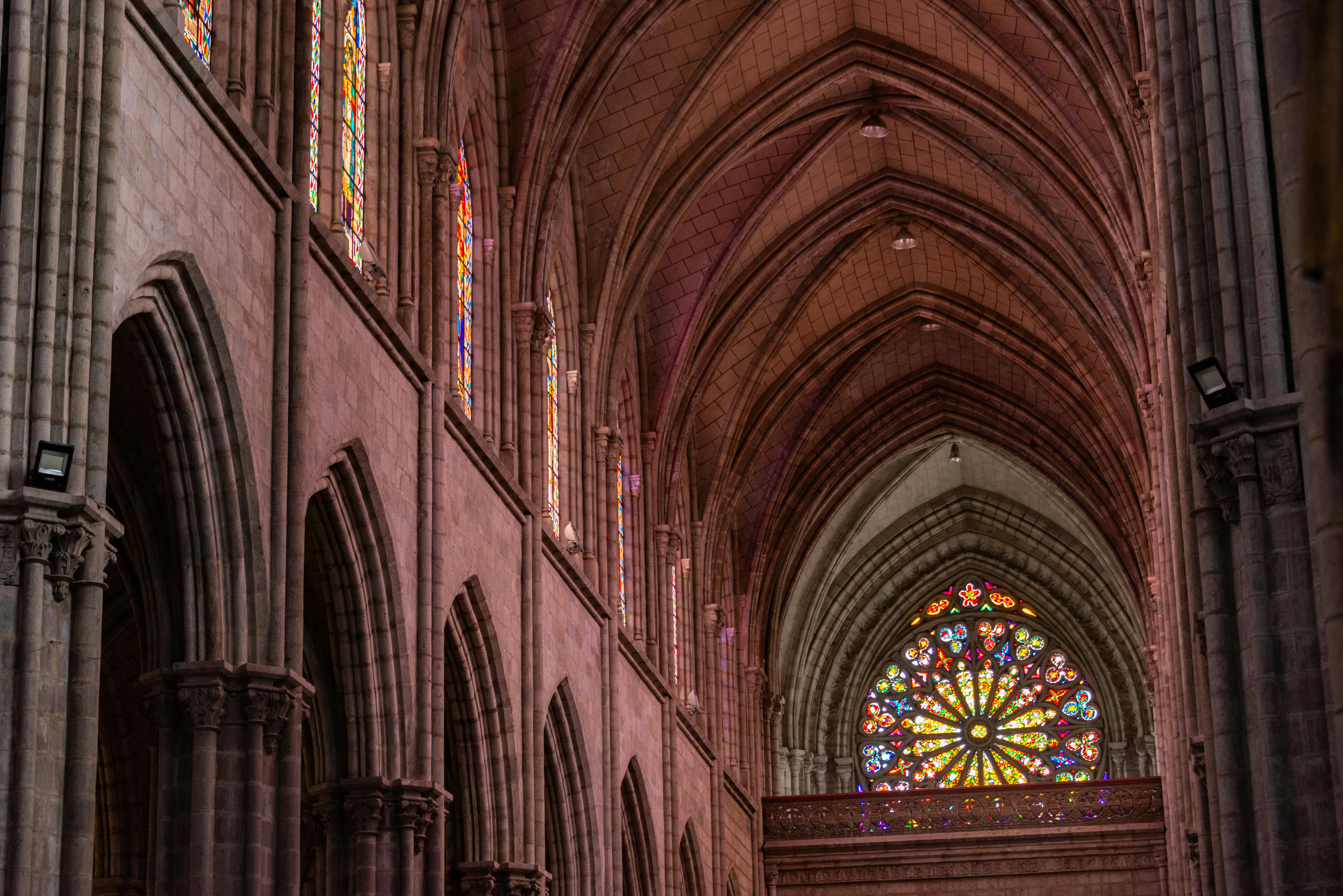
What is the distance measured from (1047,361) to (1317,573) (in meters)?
24.4

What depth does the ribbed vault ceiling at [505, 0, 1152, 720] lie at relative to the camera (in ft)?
75.3

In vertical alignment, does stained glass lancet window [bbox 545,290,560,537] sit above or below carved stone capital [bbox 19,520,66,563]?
above

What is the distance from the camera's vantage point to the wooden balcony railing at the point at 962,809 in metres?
33.9

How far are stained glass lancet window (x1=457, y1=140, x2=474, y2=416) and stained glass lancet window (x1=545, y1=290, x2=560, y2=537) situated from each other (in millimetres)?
1658

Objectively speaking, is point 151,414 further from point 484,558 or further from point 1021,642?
point 1021,642

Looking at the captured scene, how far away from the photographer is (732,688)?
1342 inches

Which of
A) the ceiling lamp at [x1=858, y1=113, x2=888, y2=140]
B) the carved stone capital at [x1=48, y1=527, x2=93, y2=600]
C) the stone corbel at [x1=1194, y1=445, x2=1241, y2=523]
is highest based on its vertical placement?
the ceiling lamp at [x1=858, y1=113, x2=888, y2=140]

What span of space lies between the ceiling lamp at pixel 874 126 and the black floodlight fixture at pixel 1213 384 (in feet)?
60.7

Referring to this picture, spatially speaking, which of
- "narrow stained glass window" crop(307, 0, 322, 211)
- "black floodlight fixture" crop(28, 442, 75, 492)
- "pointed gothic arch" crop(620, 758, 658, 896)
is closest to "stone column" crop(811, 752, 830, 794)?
"pointed gothic arch" crop(620, 758, 658, 896)

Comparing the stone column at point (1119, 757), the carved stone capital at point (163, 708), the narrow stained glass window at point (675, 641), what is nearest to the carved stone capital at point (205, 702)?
the carved stone capital at point (163, 708)

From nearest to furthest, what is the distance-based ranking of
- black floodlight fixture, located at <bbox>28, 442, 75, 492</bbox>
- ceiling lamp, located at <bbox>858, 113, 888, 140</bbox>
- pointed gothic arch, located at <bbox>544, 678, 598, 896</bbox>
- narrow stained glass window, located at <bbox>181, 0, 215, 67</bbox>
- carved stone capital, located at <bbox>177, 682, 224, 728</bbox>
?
black floodlight fixture, located at <bbox>28, 442, 75, 492</bbox> → carved stone capital, located at <bbox>177, 682, 224, 728</bbox> → narrow stained glass window, located at <bbox>181, 0, 215, 67</bbox> → pointed gothic arch, located at <bbox>544, 678, 598, 896</bbox> → ceiling lamp, located at <bbox>858, 113, 888, 140</bbox>

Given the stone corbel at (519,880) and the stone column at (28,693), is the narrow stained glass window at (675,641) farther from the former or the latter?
the stone column at (28,693)

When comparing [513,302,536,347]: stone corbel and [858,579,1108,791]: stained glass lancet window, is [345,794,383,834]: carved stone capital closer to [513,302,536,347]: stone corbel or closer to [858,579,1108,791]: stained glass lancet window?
[513,302,536,347]: stone corbel

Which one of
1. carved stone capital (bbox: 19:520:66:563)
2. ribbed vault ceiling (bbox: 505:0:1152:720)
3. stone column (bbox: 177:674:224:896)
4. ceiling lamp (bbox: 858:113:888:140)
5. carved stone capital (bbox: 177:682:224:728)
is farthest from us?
ceiling lamp (bbox: 858:113:888:140)
